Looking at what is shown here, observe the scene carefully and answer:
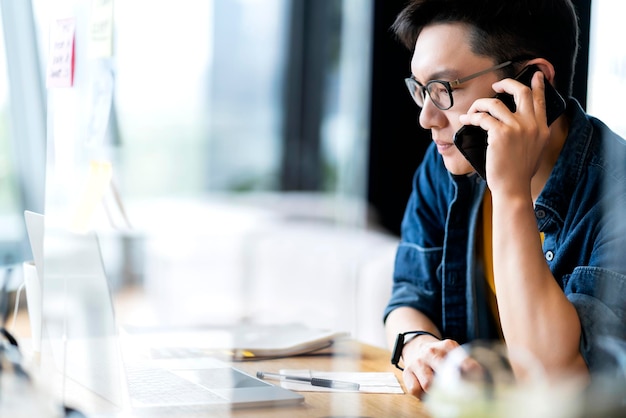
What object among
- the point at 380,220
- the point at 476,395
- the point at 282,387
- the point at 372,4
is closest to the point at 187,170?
the point at 380,220

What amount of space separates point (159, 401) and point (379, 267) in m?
0.85

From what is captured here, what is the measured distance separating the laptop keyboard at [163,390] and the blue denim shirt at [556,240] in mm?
417

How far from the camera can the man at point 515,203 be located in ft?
3.19

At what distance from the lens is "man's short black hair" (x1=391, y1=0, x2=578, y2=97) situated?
1.09 m

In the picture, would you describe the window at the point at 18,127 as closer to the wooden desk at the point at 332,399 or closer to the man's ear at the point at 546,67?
the wooden desk at the point at 332,399

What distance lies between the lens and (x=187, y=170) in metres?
4.91

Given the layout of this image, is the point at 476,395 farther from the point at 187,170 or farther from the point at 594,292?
the point at 187,170

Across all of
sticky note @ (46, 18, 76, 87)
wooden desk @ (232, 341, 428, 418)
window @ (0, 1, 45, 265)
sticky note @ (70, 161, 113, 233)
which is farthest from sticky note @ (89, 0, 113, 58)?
wooden desk @ (232, 341, 428, 418)

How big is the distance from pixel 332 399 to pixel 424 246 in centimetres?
49

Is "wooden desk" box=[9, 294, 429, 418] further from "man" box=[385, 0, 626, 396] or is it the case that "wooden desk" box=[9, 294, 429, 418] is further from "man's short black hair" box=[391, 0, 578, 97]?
"man's short black hair" box=[391, 0, 578, 97]

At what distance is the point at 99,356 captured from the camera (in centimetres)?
110

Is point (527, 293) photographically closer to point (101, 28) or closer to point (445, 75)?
point (445, 75)

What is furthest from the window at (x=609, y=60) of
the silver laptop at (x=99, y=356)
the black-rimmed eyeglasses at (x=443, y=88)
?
the silver laptop at (x=99, y=356)

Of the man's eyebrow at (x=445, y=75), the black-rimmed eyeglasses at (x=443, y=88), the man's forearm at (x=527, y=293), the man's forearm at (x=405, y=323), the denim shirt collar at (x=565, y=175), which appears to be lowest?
the man's forearm at (x=405, y=323)
